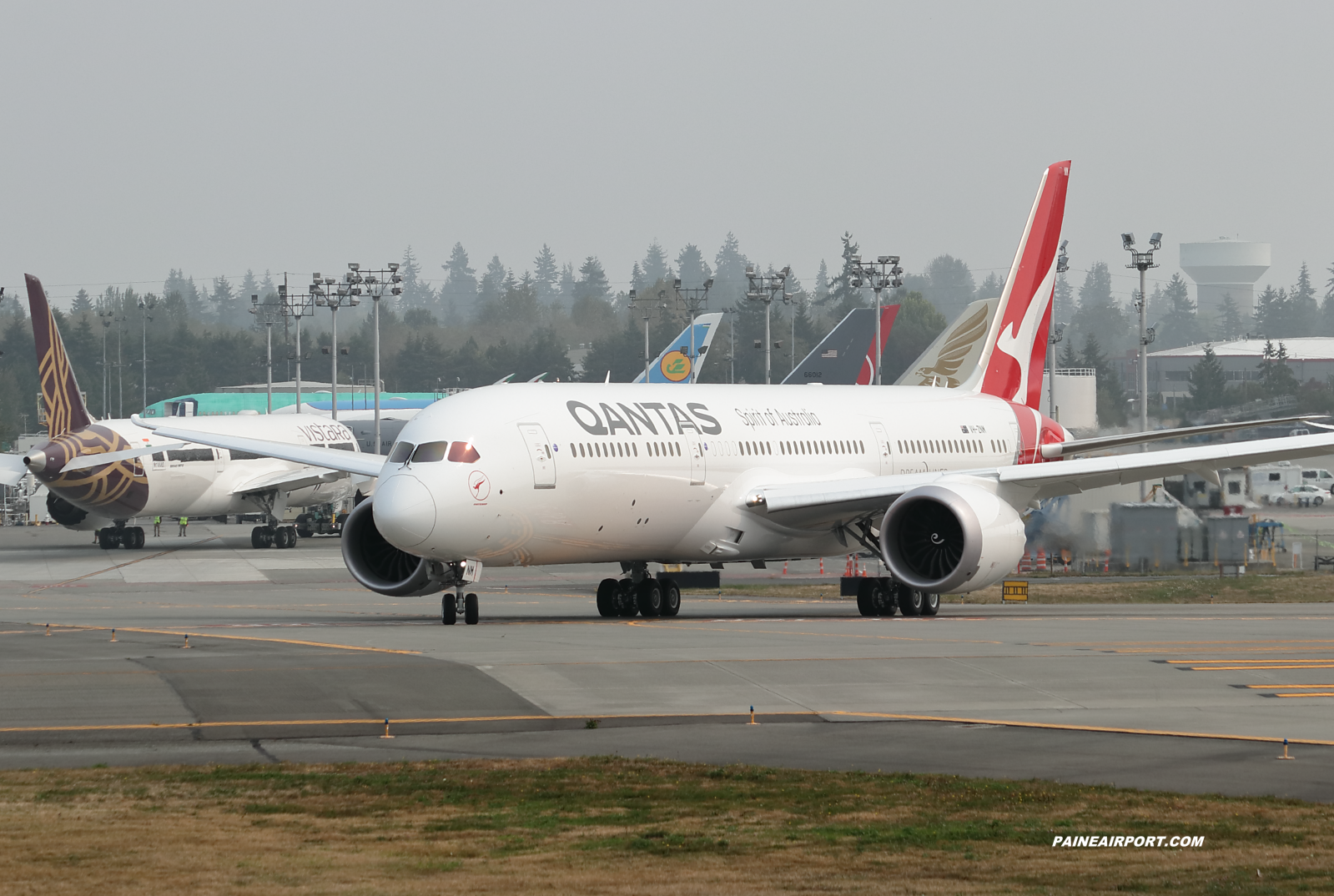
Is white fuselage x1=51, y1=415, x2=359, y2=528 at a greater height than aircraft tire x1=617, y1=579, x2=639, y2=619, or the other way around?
white fuselage x1=51, y1=415, x2=359, y2=528

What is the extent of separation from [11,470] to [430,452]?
4783 cm

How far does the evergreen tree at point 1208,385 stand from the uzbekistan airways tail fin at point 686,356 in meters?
63.3

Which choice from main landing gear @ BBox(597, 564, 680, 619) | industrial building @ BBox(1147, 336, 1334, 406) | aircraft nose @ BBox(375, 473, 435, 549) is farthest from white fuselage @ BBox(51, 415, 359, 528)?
industrial building @ BBox(1147, 336, 1334, 406)

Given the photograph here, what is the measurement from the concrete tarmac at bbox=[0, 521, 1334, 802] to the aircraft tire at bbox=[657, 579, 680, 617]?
0.70 feet

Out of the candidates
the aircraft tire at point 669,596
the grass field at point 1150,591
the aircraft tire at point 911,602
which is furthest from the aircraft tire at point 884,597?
the grass field at point 1150,591

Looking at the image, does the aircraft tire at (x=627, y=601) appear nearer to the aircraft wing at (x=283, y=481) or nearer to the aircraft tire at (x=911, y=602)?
the aircraft tire at (x=911, y=602)

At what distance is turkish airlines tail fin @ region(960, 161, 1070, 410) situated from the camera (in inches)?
1646

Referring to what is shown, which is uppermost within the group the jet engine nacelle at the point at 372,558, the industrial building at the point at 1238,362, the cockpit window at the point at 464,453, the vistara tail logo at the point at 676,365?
the industrial building at the point at 1238,362

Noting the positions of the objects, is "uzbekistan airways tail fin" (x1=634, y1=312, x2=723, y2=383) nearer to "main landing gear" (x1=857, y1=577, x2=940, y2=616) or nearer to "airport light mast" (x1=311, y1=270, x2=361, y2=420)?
"airport light mast" (x1=311, y1=270, x2=361, y2=420)

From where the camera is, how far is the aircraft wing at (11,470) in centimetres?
6794

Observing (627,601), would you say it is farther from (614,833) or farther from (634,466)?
(614,833)

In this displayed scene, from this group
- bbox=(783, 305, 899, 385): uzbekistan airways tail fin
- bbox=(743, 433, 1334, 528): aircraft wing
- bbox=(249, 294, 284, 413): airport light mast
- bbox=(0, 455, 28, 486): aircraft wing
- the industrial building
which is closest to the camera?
bbox=(743, 433, 1334, 528): aircraft wing

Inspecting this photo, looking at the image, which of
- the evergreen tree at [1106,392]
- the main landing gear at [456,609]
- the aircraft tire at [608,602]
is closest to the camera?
the main landing gear at [456,609]

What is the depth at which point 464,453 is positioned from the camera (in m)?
28.3
